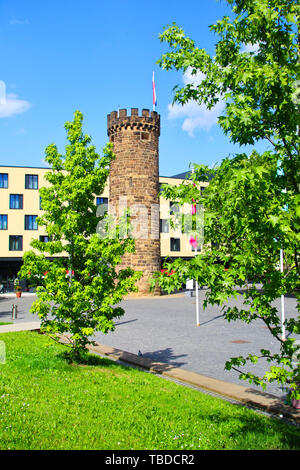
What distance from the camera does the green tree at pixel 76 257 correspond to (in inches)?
384

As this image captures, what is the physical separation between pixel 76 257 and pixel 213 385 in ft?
14.7

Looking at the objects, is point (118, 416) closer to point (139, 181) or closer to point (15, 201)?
point (139, 181)

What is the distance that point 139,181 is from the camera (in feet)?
118

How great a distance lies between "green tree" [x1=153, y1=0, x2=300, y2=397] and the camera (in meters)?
4.15

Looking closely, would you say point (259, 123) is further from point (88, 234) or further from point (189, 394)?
point (88, 234)

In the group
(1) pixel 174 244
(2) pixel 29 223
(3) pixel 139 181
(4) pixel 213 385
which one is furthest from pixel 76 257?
(1) pixel 174 244

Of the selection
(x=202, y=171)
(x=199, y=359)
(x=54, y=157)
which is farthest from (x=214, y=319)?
(x=202, y=171)

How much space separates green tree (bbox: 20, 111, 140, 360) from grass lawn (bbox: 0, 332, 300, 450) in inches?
53.4

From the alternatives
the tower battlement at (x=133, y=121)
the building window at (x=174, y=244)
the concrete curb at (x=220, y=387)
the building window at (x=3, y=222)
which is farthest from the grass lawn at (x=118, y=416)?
the building window at (x=174, y=244)

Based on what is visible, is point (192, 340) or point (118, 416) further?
point (192, 340)

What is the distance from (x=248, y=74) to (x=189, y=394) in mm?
6136

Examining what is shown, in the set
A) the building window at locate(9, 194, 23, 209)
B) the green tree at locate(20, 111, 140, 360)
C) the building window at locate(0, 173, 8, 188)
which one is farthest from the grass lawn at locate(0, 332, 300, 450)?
the building window at locate(0, 173, 8, 188)

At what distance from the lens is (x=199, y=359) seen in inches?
465

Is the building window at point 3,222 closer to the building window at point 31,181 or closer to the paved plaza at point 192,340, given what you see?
the building window at point 31,181
